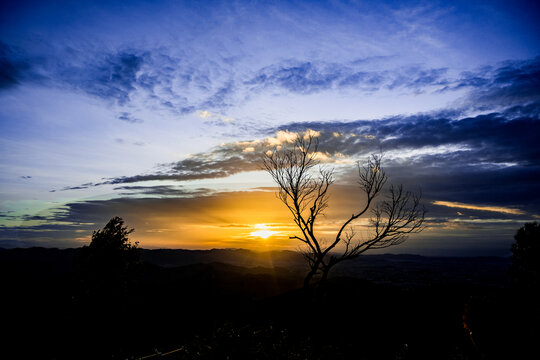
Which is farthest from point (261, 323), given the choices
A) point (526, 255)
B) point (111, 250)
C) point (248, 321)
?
point (526, 255)

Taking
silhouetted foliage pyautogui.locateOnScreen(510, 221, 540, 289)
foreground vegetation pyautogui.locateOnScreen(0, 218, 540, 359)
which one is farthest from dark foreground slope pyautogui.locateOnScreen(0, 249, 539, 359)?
silhouetted foliage pyautogui.locateOnScreen(510, 221, 540, 289)

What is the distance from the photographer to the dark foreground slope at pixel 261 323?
10.8ft

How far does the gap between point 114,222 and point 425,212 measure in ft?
85.8

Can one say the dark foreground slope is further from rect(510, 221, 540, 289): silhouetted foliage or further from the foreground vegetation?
rect(510, 221, 540, 289): silhouetted foliage

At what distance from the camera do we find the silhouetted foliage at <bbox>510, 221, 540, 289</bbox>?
2512 centimetres

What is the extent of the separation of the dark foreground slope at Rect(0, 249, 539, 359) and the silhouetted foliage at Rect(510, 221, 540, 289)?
6.75 meters

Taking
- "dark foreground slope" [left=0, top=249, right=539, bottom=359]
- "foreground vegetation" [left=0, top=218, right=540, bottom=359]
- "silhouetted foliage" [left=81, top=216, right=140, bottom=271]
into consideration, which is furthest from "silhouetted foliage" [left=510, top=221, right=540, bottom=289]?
"silhouetted foliage" [left=81, top=216, right=140, bottom=271]

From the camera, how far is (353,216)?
40.9 feet

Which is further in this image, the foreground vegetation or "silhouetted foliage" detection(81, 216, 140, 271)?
"silhouetted foliage" detection(81, 216, 140, 271)

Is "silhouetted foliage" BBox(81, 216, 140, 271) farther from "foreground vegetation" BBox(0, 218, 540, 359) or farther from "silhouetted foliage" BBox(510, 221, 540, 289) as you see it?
"silhouetted foliage" BBox(510, 221, 540, 289)

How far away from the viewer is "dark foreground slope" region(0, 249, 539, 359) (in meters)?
3.28

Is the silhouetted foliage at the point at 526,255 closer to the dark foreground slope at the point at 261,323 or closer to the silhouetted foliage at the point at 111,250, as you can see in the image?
the dark foreground slope at the point at 261,323

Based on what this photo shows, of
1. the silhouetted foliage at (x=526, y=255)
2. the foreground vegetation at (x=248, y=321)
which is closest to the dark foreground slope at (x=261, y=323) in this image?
the foreground vegetation at (x=248, y=321)

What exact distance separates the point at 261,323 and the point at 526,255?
26564 millimetres
